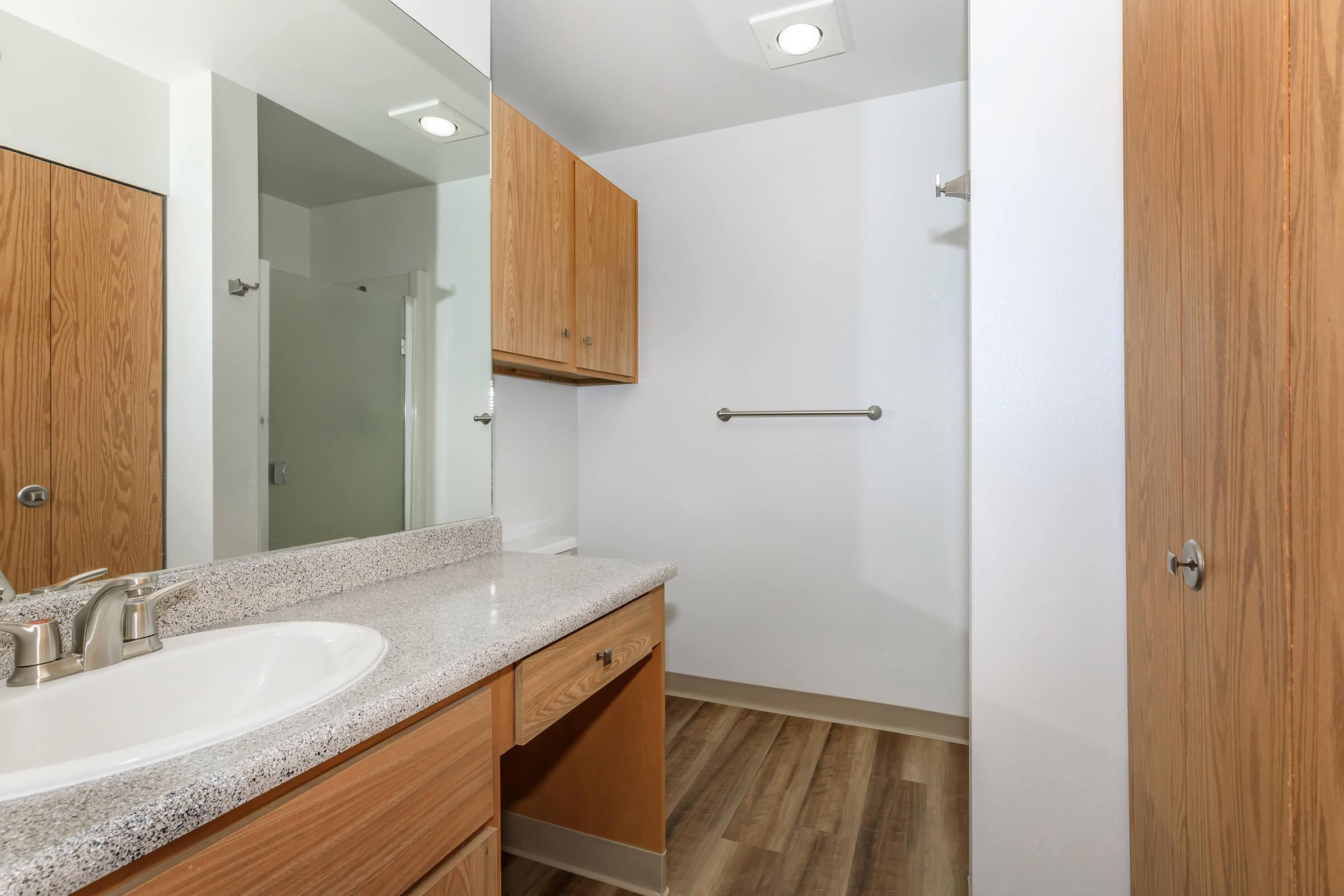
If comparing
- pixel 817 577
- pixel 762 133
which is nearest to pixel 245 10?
pixel 762 133

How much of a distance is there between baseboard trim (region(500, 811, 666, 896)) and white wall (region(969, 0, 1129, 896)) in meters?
0.71

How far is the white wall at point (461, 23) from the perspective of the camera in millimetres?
1454

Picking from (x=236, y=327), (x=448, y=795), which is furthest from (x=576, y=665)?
(x=236, y=327)

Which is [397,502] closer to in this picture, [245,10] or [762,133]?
[245,10]

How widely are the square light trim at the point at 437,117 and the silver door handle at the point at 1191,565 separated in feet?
5.41

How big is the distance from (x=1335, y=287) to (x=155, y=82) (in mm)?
1460

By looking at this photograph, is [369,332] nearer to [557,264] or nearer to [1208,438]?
[557,264]

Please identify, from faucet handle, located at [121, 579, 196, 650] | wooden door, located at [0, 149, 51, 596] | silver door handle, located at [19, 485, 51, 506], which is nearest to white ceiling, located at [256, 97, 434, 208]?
wooden door, located at [0, 149, 51, 596]

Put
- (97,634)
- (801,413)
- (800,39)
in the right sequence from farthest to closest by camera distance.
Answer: (801,413), (800,39), (97,634)

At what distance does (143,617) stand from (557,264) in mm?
1433

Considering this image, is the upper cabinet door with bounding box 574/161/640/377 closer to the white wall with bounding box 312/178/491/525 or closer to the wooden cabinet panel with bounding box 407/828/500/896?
the white wall with bounding box 312/178/491/525

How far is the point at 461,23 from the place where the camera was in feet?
5.12

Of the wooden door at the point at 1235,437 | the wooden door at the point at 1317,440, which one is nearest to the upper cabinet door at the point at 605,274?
the wooden door at the point at 1235,437

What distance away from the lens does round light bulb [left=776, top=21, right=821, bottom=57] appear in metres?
1.86
